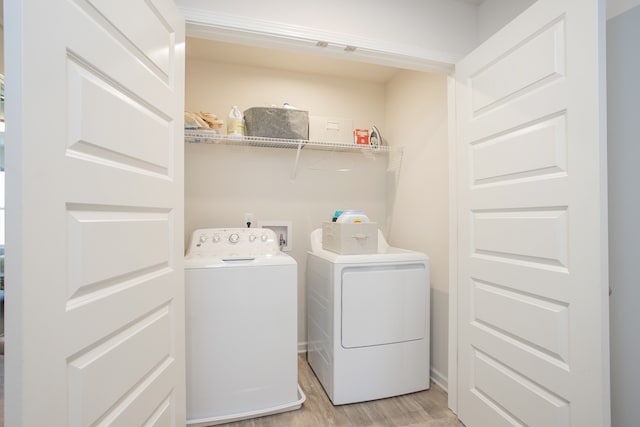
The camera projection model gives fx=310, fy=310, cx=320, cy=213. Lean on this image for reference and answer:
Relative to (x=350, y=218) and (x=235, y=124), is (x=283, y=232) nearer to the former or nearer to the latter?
(x=350, y=218)

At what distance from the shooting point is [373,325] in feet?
6.30

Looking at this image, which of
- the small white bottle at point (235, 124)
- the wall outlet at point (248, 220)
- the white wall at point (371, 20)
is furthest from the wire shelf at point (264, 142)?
the white wall at point (371, 20)

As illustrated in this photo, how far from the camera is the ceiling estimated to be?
2291 mm

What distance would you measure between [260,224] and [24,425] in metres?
1.94

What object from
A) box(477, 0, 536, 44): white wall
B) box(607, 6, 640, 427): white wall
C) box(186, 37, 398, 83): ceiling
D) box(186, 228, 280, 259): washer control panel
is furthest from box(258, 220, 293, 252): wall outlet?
box(607, 6, 640, 427): white wall

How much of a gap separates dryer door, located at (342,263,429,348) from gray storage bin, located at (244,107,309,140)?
110 cm

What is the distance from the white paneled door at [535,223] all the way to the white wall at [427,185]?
16.4 inches

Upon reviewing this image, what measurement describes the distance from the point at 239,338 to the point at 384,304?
887 mm

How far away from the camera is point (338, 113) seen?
2.77m

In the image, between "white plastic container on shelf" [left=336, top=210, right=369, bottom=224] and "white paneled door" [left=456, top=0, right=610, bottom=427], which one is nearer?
"white paneled door" [left=456, top=0, right=610, bottom=427]

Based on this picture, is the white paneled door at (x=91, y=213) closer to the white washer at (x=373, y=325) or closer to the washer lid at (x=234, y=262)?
the washer lid at (x=234, y=262)

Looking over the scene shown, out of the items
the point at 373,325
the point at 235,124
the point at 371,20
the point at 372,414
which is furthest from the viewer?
the point at 235,124

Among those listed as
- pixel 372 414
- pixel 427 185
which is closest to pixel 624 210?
pixel 427 185

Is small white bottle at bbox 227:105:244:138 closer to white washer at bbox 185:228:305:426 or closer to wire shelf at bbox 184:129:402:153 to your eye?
wire shelf at bbox 184:129:402:153
